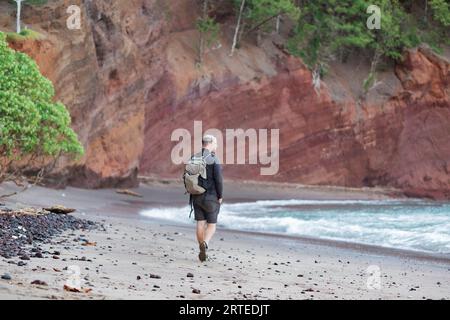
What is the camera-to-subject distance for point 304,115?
3966 cm

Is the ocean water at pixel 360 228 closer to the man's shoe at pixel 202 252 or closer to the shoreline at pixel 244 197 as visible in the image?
the shoreline at pixel 244 197

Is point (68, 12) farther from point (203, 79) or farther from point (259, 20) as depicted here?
point (259, 20)

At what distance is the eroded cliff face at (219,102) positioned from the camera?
2455 cm

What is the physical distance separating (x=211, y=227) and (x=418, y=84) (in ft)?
117

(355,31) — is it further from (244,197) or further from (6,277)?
(6,277)

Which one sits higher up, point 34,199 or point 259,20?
point 259,20

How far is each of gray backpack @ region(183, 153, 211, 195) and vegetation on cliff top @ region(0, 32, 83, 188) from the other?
128 inches

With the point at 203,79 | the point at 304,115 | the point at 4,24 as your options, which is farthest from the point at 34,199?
the point at 304,115

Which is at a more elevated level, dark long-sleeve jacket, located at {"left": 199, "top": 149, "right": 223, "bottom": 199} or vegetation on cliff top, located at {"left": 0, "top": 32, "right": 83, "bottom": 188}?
vegetation on cliff top, located at {"left": 0, "top": 32, "right": 83, "bottom": 188}

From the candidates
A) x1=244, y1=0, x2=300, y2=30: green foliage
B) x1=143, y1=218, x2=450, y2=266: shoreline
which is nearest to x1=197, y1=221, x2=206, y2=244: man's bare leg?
x1=143, y1=218, x2=450, y2=266: shoreline

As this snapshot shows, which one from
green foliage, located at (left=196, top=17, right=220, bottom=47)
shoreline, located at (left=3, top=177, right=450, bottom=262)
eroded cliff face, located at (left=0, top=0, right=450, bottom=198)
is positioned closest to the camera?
shoreline, located at (left=3, top=177, right=450, bottom=262)

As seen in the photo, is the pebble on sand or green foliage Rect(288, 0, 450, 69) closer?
the pebble on sand

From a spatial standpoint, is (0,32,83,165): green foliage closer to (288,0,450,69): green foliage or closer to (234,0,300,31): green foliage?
(234,0,300,31): green foliage

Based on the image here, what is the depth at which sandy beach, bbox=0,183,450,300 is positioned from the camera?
6.31 m
